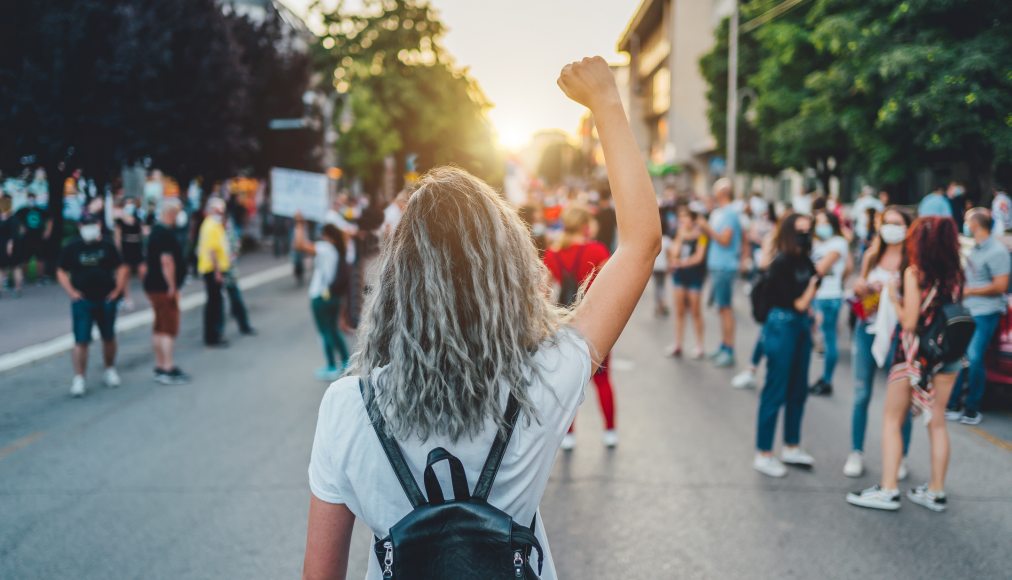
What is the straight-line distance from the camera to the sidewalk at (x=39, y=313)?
11.9 m

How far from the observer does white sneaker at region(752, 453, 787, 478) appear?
5.60m

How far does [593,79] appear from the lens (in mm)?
1773

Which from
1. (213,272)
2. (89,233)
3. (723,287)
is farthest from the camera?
(213,272)

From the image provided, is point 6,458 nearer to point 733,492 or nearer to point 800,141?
point 733,492

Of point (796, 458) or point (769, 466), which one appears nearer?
point (769, 466)

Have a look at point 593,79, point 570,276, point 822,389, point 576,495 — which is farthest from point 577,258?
point 593,79

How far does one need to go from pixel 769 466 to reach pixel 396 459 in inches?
183

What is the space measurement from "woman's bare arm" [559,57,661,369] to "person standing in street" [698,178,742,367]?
314 inches

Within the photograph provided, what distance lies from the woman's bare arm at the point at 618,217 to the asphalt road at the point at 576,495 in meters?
2.65

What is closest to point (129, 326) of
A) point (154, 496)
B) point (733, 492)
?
point (154, 496)

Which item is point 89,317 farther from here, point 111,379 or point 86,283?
point 111,379

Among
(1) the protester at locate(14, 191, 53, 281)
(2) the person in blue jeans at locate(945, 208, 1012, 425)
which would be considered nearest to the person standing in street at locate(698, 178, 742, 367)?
(2) the person in blue jeans at locate(945, 208, 1012, 425)

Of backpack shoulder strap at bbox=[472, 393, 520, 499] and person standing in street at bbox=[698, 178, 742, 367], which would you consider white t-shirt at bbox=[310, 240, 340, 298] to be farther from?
backpack shoulder strap at bbox=[472, 393, 520, 499]

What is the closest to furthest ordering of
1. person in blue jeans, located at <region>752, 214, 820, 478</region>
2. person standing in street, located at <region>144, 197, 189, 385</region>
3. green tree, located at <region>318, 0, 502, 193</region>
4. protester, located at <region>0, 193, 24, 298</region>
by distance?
person in blue jeans, located at <region>752, 214, 820, 478</region>, person standing in street, located at <region>144, 197, 189, 385</region>, protester, located at <region>0, 193, 24, 298</region>, green tree, located at <region>318, 0, 502, 193</region>
